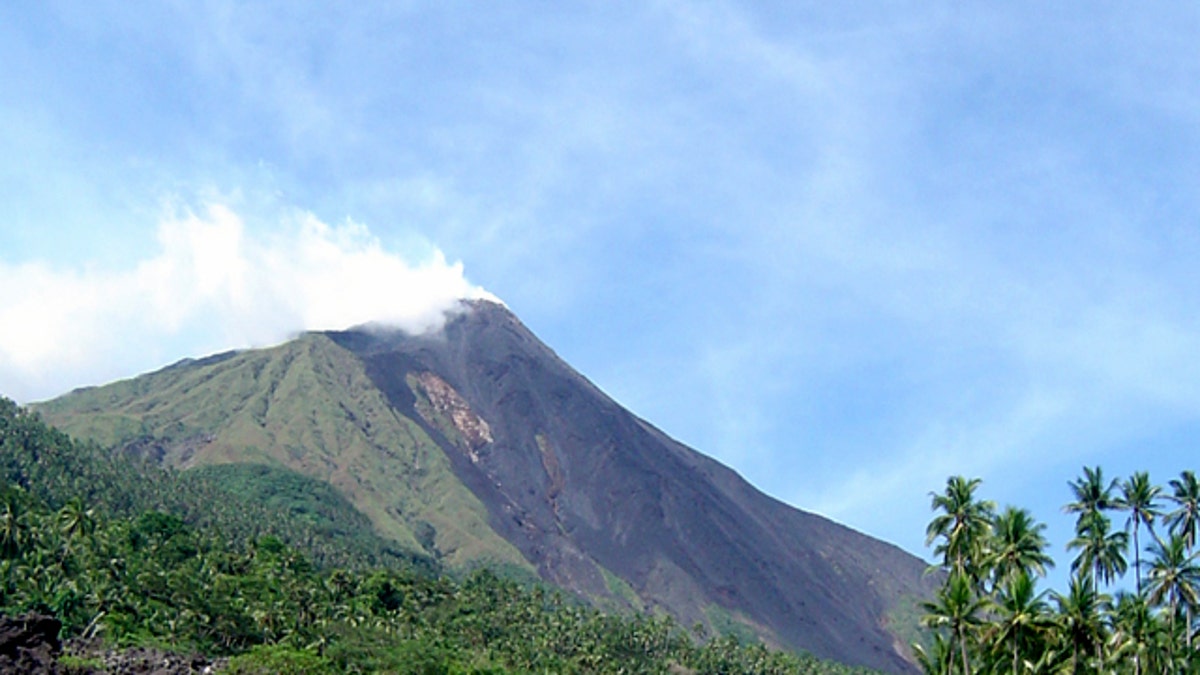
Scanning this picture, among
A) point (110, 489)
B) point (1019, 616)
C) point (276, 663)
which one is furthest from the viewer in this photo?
point (110, 489)

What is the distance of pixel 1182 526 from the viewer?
5647cm

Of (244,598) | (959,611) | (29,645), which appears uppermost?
(959,611)

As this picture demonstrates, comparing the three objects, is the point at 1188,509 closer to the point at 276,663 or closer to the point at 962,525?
the point at 962,525

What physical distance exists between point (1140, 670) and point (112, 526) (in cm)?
10704

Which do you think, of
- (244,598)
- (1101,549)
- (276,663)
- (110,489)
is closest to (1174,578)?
(1101,549)

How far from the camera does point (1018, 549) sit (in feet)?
180

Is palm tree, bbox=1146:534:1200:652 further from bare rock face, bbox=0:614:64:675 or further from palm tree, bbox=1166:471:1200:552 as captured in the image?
bare rock face, bbox=0:614:64:675

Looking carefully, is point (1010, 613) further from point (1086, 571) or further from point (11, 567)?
point (11, 567)

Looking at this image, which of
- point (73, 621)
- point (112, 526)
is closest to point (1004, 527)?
point (73, 621)

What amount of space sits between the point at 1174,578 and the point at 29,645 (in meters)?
58.3

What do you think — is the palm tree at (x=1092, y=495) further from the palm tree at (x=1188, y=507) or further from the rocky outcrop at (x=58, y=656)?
the rocky outcrop at (x=58, y=656)

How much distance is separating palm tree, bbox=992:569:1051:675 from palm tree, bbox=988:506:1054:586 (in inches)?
274

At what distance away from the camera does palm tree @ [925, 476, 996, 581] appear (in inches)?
2266

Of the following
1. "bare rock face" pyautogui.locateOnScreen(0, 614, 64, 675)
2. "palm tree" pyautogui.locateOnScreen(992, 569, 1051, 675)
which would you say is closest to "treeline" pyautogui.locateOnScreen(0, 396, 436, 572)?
"bare rock face" pyautogui.locateOnScreen(0, 614, 64, 675)
